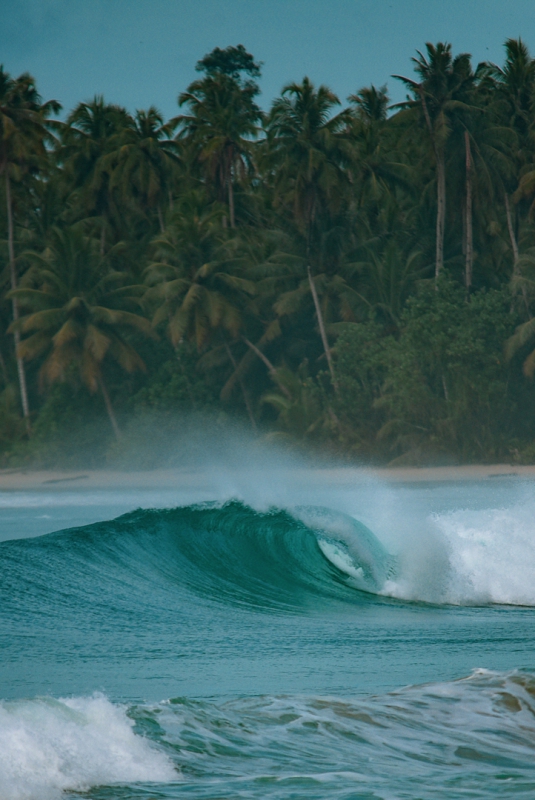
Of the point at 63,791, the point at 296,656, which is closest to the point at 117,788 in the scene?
the point at 63,791

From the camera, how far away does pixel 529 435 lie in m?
32.8

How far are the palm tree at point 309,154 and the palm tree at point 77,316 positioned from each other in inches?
263

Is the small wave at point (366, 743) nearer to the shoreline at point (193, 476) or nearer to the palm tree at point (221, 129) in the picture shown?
the shoreline at point (193, 476)

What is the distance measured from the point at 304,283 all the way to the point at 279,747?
1217 inches

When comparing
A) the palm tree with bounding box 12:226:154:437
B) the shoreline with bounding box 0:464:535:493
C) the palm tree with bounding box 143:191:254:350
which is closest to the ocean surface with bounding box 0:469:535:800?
the shoreline with bounding box 0:464:535:493

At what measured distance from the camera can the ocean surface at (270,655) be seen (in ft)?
14.3

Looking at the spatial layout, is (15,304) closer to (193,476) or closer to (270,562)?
(193,476)

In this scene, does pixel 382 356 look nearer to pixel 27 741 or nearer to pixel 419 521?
pixel 419 521

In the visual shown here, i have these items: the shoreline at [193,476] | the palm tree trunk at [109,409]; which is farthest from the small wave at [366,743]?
the palm tree trunk at [109,409]

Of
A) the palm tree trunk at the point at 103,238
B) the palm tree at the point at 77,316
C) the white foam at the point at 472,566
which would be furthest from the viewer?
the palm tree trunk at the point at 103,238

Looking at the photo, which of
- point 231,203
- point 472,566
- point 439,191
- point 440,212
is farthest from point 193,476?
point 472,566

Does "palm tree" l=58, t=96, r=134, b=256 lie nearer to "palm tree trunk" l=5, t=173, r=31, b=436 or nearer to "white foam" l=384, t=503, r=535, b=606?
"palm tree trunk" l=5, t=173, r=31, b=436

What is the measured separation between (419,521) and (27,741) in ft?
29.2

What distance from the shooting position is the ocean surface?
4.36 meters
